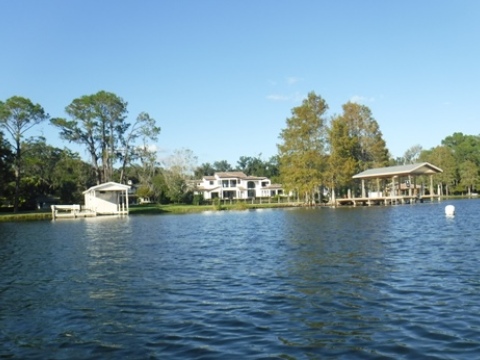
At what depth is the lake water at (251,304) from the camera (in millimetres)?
7203

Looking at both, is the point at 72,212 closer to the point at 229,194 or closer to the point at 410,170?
the point at 410,170

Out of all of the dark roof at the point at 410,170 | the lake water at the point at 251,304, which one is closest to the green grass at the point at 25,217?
the lake water at the point at 251,304

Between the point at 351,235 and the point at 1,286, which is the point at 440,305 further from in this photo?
the point at 351,235

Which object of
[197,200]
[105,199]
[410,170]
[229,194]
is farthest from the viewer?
[229,194]

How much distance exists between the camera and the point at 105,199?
6103cm

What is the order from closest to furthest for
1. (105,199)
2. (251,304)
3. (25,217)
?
(251,304)
(25,217)
(105,199)

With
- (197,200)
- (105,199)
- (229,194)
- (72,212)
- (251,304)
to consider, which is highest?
(229,194)

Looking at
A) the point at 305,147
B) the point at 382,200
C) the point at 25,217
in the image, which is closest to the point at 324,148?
the point at 305,147

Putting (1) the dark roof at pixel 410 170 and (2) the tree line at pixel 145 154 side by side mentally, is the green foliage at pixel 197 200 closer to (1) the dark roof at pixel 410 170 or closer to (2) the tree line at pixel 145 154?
(2) the tree line at pixel 145 154

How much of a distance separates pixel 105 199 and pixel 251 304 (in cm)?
5445

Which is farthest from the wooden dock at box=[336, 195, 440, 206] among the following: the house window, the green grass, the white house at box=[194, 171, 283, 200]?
the house window

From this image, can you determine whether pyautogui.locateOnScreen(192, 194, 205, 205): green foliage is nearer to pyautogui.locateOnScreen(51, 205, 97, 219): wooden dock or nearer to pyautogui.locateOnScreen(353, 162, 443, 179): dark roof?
pyautogui.locateOnScreen(51, 205, 97, 219): wooden dock

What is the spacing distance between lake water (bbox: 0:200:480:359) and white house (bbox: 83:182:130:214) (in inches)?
1621

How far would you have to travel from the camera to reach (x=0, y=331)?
862cm
